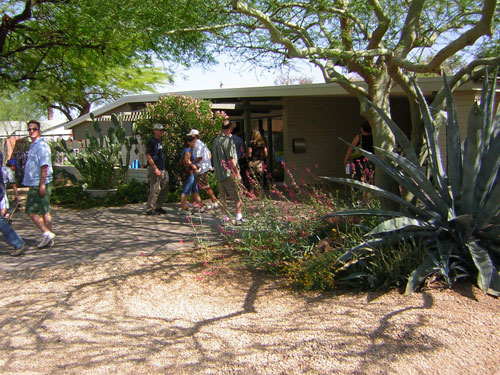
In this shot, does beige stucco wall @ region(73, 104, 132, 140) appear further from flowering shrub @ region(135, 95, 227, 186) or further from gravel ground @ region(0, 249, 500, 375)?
gravel ground @ region(0, 249, 500, 375)

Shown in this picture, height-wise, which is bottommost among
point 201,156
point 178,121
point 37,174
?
point 37,174

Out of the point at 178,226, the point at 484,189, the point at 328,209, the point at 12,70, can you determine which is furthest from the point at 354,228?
the point at 12,70

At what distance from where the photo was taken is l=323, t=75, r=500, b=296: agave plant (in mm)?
4566

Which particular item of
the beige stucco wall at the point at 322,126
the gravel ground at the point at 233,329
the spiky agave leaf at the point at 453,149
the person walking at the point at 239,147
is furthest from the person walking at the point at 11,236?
the beige stucco wall at the point at 322,126

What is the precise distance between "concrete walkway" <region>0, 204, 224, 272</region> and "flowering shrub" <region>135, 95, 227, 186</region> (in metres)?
1.93

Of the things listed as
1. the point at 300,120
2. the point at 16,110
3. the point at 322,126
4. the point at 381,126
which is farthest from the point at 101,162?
the point at 16,110

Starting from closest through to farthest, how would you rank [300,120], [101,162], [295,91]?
[295,91], [101,162], [300,120]

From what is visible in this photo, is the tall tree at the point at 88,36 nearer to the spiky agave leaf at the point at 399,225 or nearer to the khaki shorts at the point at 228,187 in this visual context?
the khaki shorts at the point at 228,187

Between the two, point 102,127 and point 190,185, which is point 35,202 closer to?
point 190,185

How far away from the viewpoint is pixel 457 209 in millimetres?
4961

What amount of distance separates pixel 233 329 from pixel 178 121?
877 cm

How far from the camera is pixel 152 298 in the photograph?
16.8 ft

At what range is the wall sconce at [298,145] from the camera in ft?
47.8

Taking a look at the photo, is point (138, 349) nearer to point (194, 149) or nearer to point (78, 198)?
point (194, 149)
